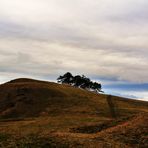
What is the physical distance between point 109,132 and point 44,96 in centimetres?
4802

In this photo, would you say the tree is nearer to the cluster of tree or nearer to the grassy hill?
the cluster of tree

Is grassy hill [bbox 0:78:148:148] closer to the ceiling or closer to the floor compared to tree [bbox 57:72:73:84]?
closer to the floor

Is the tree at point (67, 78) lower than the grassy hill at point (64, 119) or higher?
higher

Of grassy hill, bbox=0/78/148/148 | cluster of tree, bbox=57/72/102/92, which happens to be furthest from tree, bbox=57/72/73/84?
grassy hill, bbox=0/78/148/148

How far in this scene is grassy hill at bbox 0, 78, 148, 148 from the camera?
115 ft

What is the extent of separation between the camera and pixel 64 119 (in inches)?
2542

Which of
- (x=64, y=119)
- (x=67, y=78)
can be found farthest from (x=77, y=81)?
(x=64, y=119)

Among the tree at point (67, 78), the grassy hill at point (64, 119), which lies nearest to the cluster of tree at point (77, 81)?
the tree at point (67, 78)

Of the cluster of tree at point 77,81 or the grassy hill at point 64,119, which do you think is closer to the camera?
the grassy hill at point 64,119

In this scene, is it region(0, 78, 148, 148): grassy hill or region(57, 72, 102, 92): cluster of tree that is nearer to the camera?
region(0, 78, 148, 148): grassy hill

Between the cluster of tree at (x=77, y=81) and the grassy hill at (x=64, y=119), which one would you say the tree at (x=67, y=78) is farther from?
the grassy hill at (x=64, y=119)

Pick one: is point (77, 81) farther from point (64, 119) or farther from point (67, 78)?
point (64, 119)

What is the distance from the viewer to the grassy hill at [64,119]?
35.1 m

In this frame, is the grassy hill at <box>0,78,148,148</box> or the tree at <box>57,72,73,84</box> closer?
the grassy hill at <box>0,78,148,148</box>
